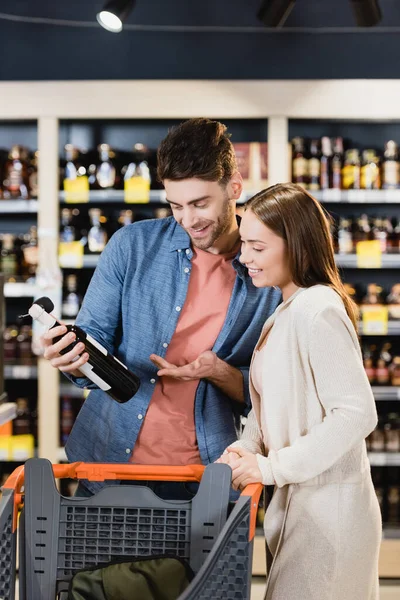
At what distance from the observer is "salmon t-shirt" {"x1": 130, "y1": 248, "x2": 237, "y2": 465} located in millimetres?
2012

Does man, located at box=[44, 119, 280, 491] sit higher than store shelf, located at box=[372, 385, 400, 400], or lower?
higher

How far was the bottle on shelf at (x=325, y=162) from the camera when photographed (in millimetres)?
4148

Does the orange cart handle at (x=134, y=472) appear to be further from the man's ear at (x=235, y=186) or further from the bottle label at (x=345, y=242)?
the bottle label at (x=345, y=242)

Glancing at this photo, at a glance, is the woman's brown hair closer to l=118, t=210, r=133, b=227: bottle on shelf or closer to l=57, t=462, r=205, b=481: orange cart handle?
l=57, t=462, r=205, b=481: orange cart handle

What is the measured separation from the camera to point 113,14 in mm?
3689

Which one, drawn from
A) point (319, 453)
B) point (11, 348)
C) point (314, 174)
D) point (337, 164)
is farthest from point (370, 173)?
point (319, 453)

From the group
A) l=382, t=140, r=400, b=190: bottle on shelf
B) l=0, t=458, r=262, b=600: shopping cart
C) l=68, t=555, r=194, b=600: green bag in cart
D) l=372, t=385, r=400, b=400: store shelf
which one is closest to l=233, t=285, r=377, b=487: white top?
l=0, t=458, r=262, b=600: shopping cart

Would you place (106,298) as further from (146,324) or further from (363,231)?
(363,231)

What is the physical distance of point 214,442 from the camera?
2014 millimetres

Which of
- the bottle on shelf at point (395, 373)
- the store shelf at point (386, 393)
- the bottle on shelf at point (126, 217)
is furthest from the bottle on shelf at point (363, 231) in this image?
the bottle on shelf at point (126, 217)

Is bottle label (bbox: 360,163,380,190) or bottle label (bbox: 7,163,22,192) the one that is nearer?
bottle label (bbox: 360,163,380,190)

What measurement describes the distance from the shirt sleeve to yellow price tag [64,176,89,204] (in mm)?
1938

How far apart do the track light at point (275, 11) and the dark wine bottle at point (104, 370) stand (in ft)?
8.85

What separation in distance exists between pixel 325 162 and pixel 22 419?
2.18 m
